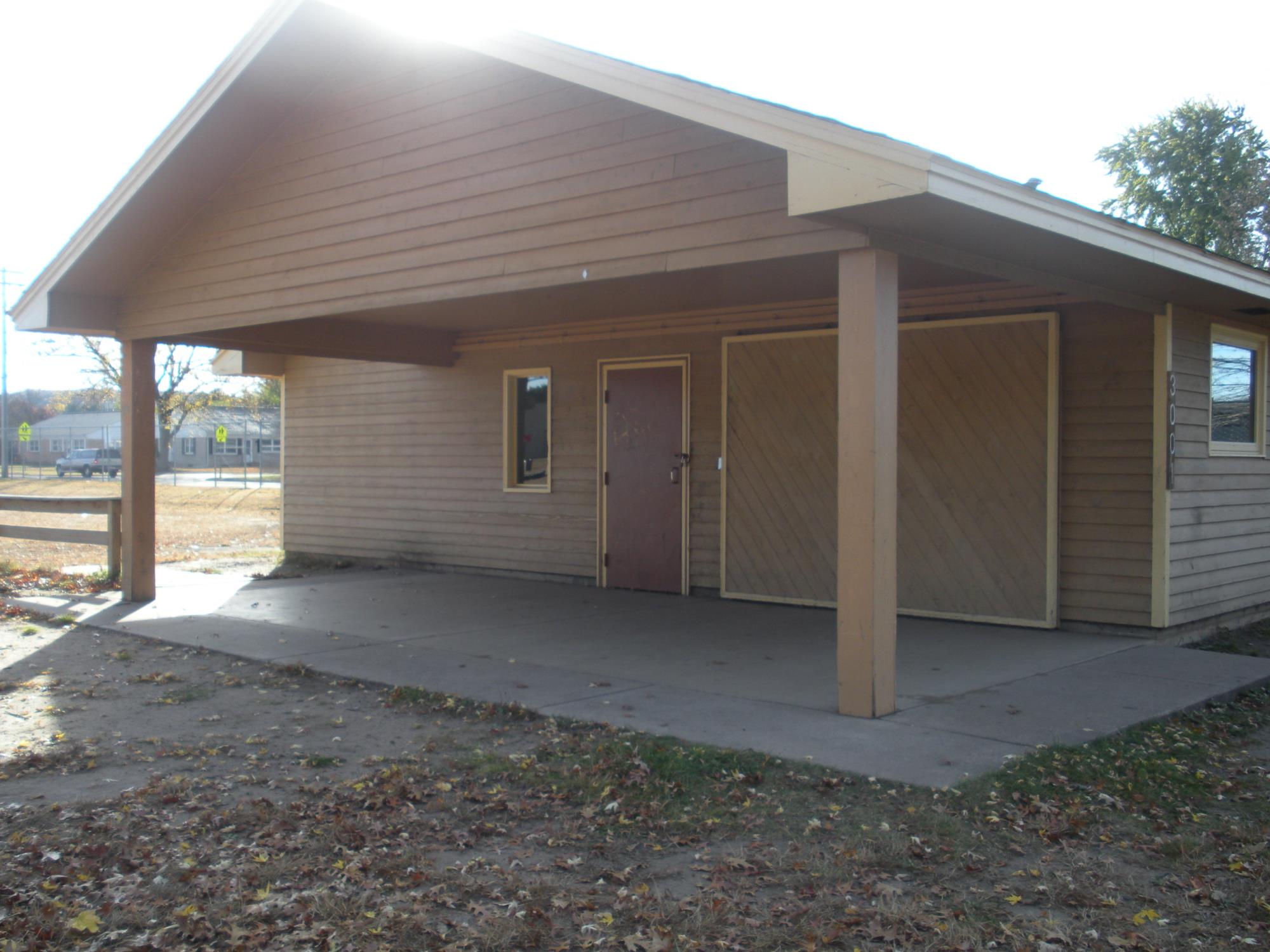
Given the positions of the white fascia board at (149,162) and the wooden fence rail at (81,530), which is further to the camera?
the wooden fence rail at (81,530)

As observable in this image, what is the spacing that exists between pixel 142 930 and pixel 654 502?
7612 mm

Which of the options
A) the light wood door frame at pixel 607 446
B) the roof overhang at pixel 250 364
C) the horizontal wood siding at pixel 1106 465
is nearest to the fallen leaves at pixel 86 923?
the horizontal wood siding at pixel 1106 465

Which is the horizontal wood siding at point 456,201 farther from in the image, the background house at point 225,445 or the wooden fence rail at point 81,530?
the background house at point 225,445

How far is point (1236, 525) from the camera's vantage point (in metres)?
9.14

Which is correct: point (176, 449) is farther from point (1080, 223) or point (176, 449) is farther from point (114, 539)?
point (1080, 223)

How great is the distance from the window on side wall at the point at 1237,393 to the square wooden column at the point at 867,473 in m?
4.50

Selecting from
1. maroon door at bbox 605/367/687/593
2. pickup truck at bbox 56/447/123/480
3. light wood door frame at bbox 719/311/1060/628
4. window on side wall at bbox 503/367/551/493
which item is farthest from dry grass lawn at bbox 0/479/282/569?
pickup truck at bbox 56/447/123/480

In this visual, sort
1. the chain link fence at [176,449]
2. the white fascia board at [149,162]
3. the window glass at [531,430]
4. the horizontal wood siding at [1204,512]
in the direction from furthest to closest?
the chain link fence at [176,449]
the window glass at [531,430]
the horizontal wood siding at [1204,512]
the white fascia board at [149,162]

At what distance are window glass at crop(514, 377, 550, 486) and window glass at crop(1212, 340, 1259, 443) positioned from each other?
6.37m

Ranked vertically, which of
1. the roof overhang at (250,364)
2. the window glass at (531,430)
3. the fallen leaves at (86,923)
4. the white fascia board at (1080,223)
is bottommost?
the fallen leaves at (86,923)

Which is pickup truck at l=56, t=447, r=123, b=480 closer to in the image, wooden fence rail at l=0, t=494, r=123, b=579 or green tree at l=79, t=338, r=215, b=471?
green tree at l=79, t=338, r=215, b=471

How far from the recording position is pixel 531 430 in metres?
12.0

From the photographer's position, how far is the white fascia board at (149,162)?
786 centimetres

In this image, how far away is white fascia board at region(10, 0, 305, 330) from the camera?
309 inches
